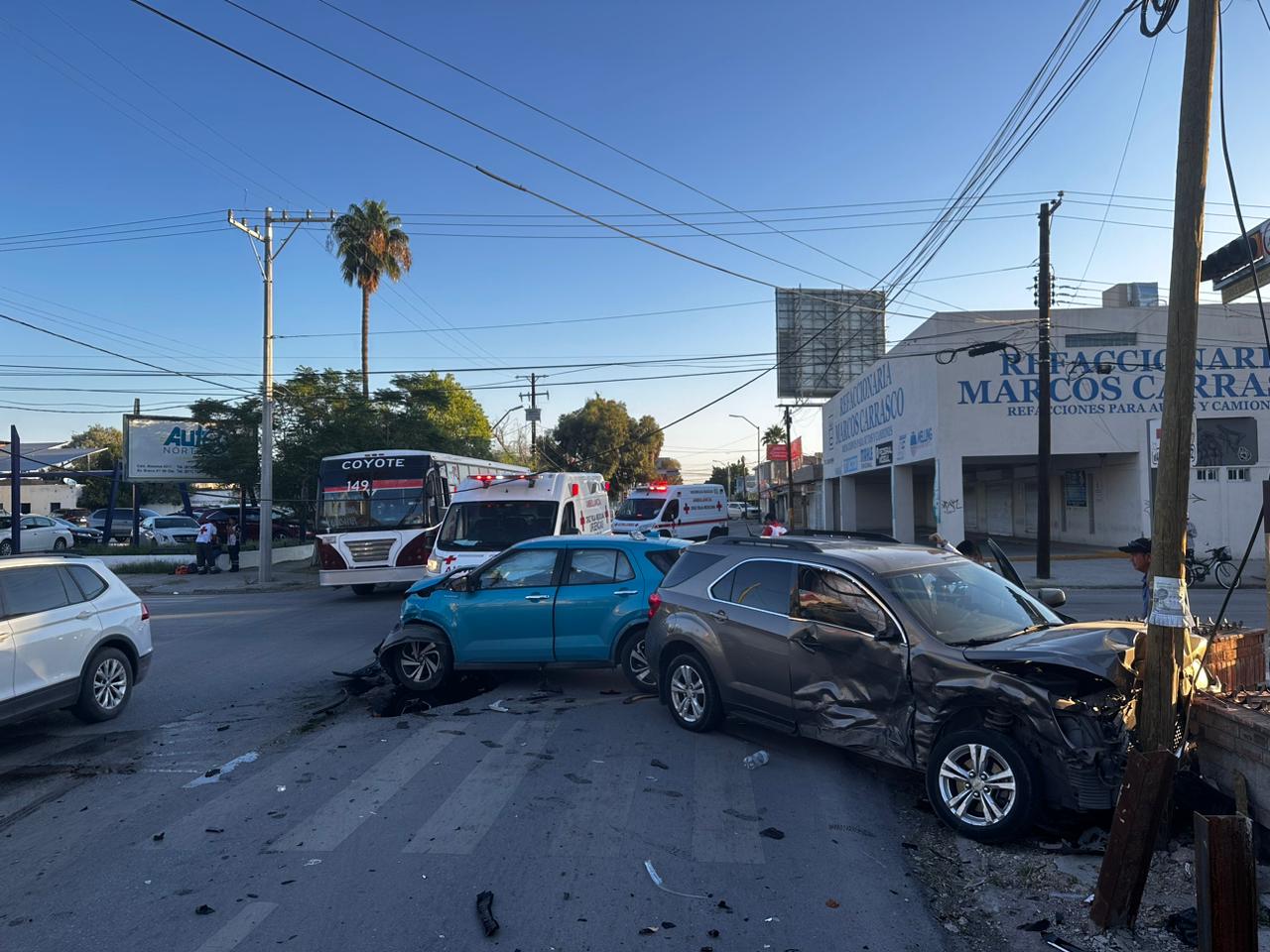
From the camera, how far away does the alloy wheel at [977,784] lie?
4895 mm

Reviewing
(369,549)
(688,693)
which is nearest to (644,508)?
(369,549)

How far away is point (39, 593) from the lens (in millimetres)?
7688

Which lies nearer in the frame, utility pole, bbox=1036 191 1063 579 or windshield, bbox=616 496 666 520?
utility pole, bbox=1036 191 1063 579

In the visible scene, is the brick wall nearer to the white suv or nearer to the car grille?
the white suv

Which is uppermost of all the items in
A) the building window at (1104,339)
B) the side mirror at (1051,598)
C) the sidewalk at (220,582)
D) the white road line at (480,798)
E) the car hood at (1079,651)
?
the building window at (1104,339)

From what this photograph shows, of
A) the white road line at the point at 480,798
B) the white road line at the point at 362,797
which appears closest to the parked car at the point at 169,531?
the white road line at the point at 362,797

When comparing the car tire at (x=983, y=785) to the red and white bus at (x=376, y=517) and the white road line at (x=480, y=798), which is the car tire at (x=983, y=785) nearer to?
the white road line at (x=480, y=798)

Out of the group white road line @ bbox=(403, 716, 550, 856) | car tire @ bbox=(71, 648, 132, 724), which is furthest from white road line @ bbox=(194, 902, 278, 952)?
car tire @ bbox=(71, 648, 132, 724)

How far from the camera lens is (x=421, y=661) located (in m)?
9.07

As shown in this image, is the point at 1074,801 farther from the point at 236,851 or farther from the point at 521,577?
the point at 521,577

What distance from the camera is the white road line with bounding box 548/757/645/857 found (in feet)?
16.2

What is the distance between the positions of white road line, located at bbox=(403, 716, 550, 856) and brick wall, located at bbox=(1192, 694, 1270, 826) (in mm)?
4205

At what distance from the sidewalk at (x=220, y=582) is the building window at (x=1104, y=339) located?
74.4ft

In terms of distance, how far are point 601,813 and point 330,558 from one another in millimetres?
14517
